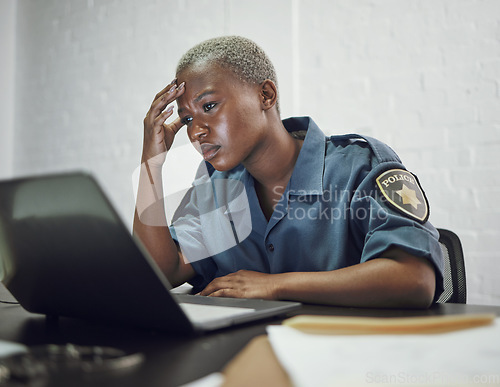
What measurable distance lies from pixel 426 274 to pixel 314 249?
29cm

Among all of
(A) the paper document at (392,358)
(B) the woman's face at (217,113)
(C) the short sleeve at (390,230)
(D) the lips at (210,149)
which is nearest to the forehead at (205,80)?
(B) the woman's face at (217,113)

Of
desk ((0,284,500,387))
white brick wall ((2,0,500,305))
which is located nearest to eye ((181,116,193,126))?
desk ((0,284,500,387))

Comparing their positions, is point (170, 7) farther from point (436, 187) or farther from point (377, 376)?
point (377, 376)

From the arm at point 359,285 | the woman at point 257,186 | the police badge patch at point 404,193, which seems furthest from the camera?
the woman at point 257,186

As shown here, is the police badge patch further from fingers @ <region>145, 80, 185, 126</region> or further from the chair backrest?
fingers @ <region>145, 80, 185, 126</region>

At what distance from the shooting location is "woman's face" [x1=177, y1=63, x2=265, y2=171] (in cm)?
101

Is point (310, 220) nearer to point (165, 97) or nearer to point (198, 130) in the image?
point (198, 130)

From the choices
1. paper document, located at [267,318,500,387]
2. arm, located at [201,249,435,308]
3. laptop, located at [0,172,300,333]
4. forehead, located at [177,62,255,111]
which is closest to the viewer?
paper document, located at [267,318,500,387]

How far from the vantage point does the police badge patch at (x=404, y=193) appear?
79 centimetres

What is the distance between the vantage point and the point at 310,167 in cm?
101

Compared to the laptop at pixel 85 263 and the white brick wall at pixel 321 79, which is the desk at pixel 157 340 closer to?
the laptop at pixel 85 263

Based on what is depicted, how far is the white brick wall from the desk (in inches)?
48.0

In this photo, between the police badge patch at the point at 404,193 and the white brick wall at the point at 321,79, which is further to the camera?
the white brick wall at the point at 321,79

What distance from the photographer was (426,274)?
702 mm
